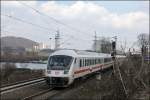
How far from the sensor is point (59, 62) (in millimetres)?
23453

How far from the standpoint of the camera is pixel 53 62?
23.6 m

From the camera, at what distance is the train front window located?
76.0 feet

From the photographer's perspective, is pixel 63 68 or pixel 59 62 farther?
pixel 59 62

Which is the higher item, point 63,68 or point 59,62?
point 59,62

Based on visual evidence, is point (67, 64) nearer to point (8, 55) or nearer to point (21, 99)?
point (21, 99)

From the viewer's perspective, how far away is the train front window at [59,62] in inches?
912

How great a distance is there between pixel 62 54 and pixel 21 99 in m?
7.40

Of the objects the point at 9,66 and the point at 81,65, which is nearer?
the point at 81,65

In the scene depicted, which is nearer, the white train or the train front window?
the white train

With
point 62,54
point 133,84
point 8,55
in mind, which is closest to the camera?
point 133,84

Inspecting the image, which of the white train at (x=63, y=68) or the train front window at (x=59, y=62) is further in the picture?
the train front window at (x=59, y=62)

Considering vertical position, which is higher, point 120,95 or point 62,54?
point 62,54

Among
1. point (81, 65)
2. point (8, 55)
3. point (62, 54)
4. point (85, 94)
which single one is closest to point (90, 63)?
point (81, 65)

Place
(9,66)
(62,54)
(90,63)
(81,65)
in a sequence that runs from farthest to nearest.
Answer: (9,66) → (90,63) → (81,65) → (62,54)
